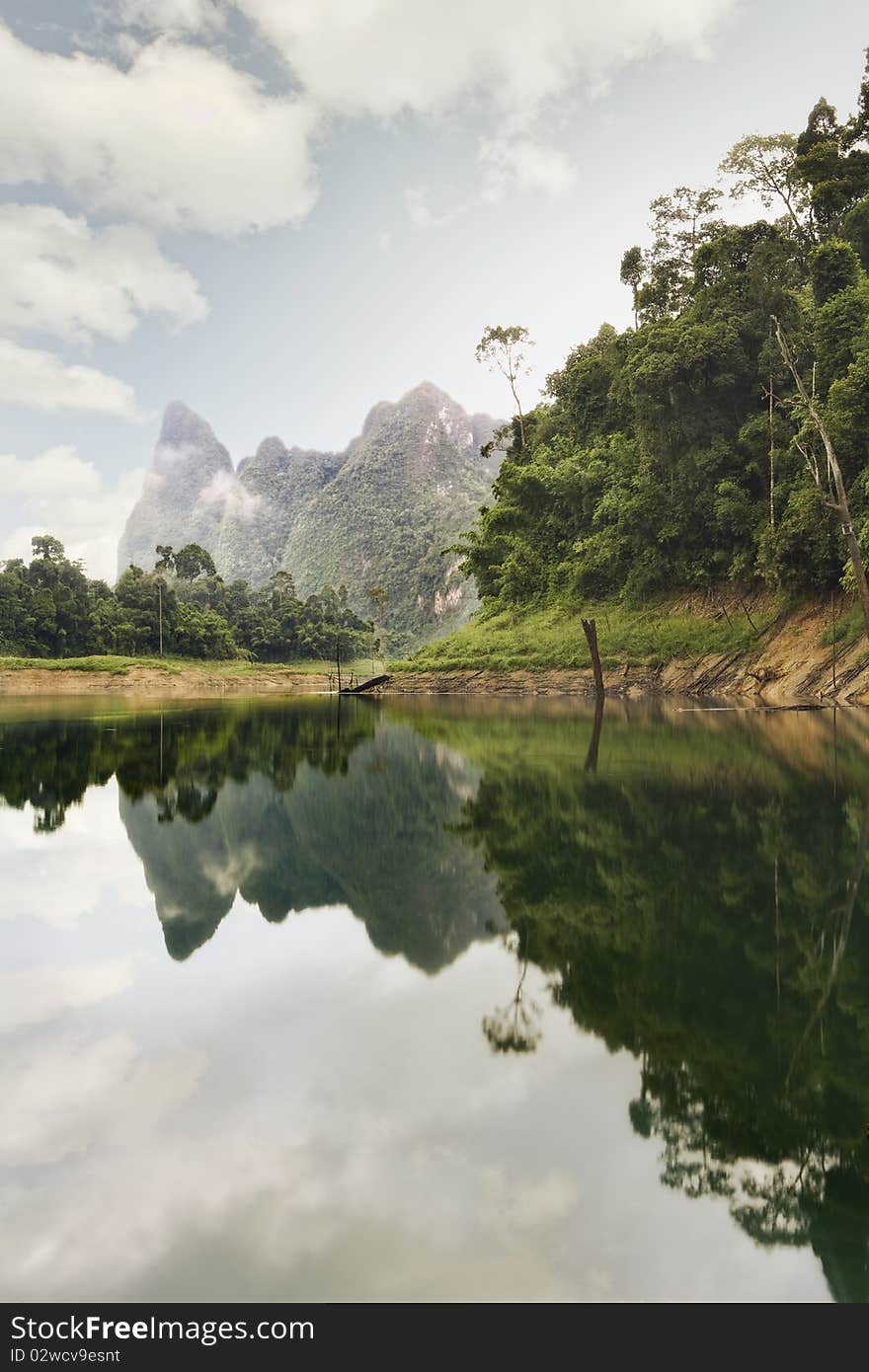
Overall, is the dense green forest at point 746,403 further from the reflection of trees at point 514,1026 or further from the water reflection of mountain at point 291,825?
the reflection of trees at point 514,1026

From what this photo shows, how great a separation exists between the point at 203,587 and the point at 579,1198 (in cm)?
10711

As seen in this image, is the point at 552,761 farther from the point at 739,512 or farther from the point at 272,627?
the point at 272,627

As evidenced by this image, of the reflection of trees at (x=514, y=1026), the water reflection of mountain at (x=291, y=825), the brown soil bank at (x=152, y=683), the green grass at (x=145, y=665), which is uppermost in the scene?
the reflection of trees at (x=514, y=1026)

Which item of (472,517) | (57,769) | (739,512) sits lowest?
(57,769)

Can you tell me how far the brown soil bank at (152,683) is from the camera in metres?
62.8

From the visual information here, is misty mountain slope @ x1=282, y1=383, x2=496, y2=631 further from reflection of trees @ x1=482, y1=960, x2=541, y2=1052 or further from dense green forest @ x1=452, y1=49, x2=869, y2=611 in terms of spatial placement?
reflection of trees @ x1=482, y1=960, x2=541, y2=1052

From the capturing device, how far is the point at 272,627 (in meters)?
96.4

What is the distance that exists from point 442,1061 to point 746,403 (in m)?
36.0

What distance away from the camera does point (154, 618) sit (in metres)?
82.1

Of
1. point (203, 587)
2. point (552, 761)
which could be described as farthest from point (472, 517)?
point (552, 761)

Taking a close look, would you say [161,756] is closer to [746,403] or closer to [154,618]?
[746,403]

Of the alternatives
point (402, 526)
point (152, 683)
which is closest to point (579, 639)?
point (152, 683)

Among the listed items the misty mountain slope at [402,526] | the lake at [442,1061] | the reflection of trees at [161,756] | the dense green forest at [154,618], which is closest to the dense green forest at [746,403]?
the reflection of trees at [161,756]

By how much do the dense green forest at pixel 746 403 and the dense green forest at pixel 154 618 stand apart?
162 ft
